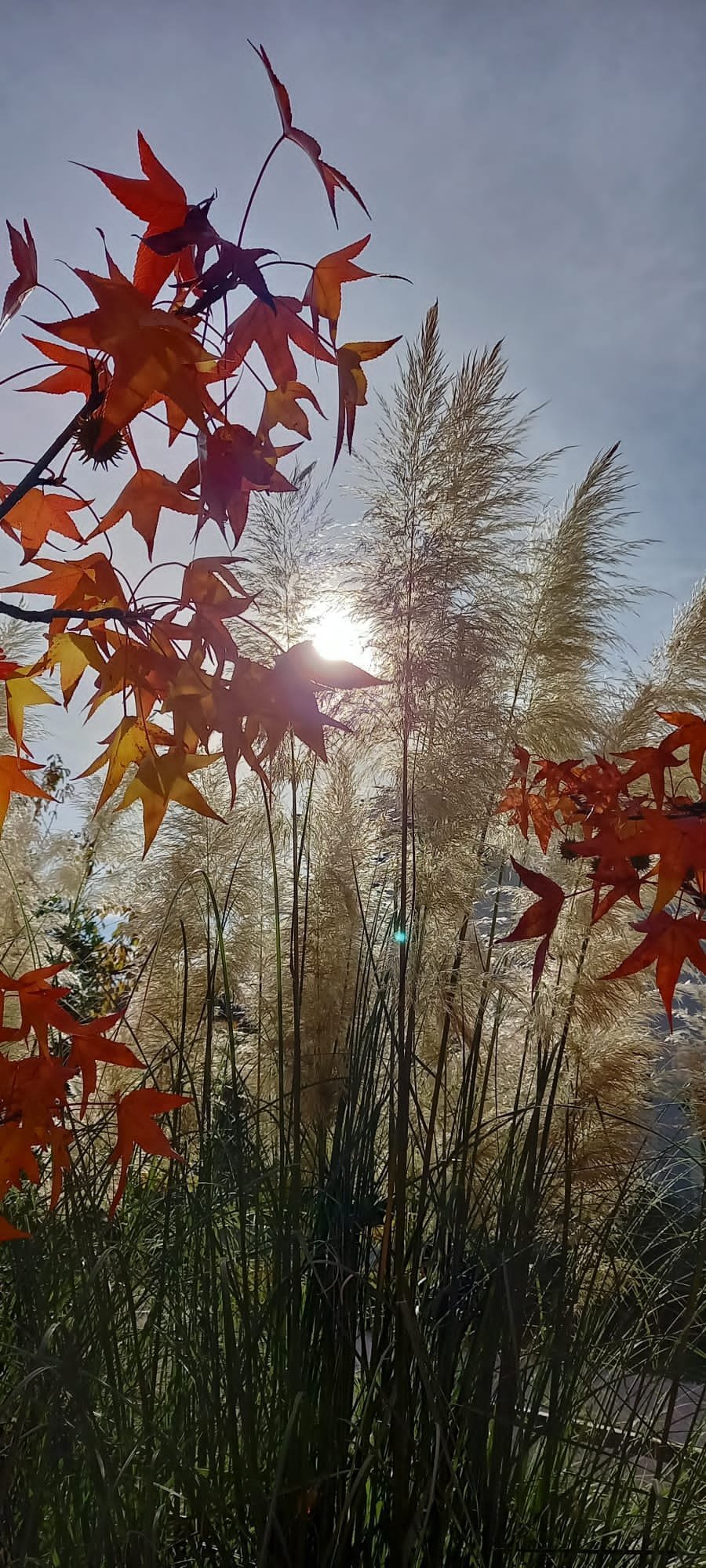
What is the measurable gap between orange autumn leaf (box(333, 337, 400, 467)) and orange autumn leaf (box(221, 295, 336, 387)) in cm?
1

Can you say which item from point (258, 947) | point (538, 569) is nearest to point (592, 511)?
point (538, 569)

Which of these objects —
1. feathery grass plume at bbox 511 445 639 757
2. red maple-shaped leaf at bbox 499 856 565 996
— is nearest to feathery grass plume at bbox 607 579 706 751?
feathery grass plume at bbox 511 445 639 757

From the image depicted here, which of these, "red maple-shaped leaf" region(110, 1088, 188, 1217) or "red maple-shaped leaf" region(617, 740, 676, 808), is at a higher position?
"red maple-shaped leaf" region(617, 740, 676, 808)

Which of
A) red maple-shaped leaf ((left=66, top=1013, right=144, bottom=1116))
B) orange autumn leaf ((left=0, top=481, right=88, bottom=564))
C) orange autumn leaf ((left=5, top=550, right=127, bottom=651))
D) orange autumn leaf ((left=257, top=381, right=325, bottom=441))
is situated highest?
orange autumn leaf ((left=257, top=381, right=325, bottom=441))

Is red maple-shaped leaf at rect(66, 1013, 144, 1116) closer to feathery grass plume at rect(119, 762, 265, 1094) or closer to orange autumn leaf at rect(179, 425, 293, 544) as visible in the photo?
orange autumn leaf at rect(179, 425, 293, 544)

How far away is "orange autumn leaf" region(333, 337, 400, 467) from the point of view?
64 cm

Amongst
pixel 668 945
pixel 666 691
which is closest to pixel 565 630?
pixel 666 691

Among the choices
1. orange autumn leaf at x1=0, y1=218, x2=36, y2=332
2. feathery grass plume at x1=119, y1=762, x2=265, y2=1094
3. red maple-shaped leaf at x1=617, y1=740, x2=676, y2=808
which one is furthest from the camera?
feathery grass plume at x1=119, y1=762, x2=265, y2=1094

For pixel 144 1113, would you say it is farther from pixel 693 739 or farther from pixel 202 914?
pixel 202 914

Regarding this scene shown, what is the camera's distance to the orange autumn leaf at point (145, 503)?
64cm

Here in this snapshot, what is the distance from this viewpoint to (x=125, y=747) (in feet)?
2.46

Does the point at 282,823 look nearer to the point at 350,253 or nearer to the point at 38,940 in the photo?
the point at 38,940

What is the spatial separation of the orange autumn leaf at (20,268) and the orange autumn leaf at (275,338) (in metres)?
0.13

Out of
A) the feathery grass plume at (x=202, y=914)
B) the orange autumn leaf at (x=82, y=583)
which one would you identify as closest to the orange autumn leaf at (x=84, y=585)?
the orange autumn leaf at (x=82, y=583)
